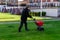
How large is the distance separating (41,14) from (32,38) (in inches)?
1018

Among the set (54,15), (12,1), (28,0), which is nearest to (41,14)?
(54,15)

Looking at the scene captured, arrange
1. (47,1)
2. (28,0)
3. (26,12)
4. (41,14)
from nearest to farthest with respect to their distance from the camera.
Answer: (26,12) → (41,14) → (47,1) → (28,0)

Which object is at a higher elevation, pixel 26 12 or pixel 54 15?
pixel 26 12

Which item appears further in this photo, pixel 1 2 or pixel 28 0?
pixel 1 2

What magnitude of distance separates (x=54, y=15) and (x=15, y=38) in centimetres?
2624

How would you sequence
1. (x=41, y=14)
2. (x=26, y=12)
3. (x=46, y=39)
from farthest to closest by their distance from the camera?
(x=41, y=14) < (x=26, y=12) < (x=46, y=39)

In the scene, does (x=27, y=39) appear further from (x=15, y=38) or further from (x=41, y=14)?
(x=41, y=14)

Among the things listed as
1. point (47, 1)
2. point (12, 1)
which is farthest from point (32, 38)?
point (12, 1)

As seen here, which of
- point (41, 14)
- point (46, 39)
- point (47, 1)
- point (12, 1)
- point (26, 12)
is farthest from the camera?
point (12, 1)

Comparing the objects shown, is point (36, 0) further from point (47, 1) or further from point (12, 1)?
point (12, 1)

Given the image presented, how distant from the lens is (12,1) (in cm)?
8238

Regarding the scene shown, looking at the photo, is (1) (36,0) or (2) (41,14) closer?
(2) (41,14)

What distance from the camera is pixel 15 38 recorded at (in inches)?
588

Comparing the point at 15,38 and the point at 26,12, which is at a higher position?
the point at 26,12
